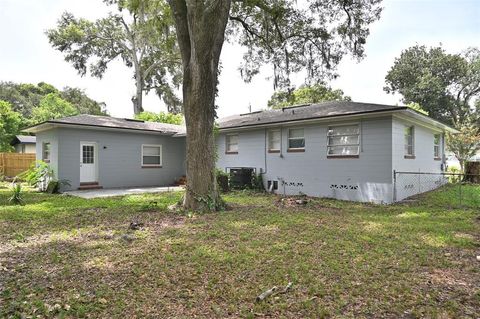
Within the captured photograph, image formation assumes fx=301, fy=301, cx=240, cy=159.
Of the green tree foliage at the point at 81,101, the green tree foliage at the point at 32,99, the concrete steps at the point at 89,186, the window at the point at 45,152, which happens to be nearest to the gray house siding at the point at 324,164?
the concrete steps at the point at 89,186

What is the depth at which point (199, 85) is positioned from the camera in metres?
7.75

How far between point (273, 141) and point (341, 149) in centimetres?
332

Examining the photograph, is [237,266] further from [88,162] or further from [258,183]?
[88,162]

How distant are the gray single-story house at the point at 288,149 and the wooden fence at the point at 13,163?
5493 mm

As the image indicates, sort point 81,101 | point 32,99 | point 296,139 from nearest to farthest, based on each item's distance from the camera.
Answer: point 296,139 < point 81,101 < point 32,99

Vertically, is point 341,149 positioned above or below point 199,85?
below

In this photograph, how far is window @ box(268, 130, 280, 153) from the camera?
1321 centimetres

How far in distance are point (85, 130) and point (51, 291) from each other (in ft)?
39.0

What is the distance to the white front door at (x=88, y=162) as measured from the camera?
45.1 feet

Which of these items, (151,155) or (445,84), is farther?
(445,84)

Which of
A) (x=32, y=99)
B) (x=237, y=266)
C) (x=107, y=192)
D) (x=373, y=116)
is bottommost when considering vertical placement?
(x=237, y=266)

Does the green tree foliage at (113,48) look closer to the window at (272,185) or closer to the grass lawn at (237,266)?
the window at (272,185)

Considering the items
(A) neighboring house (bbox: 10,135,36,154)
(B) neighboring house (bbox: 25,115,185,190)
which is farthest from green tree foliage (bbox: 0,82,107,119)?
(B) neighboring house (bbox: 25,115,185,190)

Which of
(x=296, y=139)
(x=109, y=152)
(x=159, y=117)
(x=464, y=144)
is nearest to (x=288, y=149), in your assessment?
(x=296, y=139)
